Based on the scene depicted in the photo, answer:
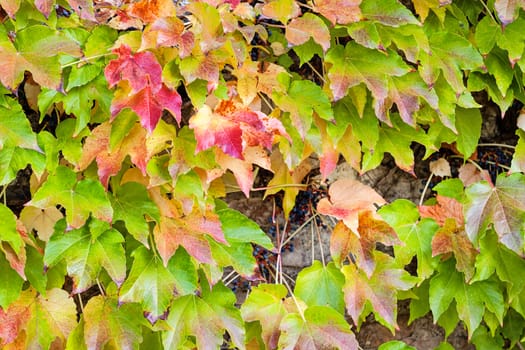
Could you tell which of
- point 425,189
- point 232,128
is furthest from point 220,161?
point 425,189

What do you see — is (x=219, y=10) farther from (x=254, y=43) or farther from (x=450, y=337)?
(x=450, y=337)

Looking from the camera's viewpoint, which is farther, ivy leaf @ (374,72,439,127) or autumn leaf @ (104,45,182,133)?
ivy leaf @ (374,72,439,127)

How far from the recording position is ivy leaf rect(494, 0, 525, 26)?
154 cm

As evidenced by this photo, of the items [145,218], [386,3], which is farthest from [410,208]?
[145,218]

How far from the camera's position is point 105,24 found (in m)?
1.34

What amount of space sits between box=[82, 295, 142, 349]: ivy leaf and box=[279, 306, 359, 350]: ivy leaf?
326mm

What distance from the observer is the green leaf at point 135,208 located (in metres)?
1.28

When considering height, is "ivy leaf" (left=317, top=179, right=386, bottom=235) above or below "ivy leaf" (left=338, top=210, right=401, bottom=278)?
above

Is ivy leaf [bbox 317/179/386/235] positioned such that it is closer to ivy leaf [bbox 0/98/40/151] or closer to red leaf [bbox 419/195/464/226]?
red leaf [bbox 419/195/464/226]

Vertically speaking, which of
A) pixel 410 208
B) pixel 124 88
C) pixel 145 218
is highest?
pixel 124 88

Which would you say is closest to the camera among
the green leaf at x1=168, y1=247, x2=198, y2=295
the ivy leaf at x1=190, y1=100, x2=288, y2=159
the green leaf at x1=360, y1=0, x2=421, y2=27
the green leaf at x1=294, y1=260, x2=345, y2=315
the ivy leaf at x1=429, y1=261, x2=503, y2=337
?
the ivy leaf at x1=190, y1=100, x2=288, y2=159

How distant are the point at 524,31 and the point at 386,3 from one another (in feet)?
1.47

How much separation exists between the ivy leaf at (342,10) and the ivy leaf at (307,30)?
0.11 feet

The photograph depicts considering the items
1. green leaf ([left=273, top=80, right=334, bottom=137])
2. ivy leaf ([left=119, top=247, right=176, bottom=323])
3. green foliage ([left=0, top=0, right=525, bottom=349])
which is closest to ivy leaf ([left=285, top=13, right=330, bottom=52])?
green foliage ([left=0, top=0, right=525, bottom=349])
